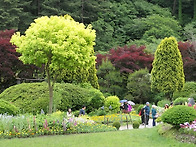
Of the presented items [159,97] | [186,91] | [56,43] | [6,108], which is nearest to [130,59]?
[159,97]

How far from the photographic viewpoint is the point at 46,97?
2262 cm

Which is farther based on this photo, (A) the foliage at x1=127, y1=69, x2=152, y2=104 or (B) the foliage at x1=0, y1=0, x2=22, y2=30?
(B) the foliage at x1=0, y1=0, x2=22, y2=30

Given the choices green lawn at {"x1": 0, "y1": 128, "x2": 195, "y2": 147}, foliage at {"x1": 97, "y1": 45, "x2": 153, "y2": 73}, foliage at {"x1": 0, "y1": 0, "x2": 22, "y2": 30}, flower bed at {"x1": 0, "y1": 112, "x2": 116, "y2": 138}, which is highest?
foliage at {"x1": 0, "y1": 0, "x2": 22, "y2": 30}

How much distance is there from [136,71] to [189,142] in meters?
17.4

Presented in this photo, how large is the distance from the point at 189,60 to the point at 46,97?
14.2 meters

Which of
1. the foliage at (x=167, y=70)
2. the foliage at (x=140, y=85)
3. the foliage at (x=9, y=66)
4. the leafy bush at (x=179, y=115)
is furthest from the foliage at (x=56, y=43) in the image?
the foliage at (x=140, y=85)

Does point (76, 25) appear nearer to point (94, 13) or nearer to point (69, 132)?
point (69, 132)

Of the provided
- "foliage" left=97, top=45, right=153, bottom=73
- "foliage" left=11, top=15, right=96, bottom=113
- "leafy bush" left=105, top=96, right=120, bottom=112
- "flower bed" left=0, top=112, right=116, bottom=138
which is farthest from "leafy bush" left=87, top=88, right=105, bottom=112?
"flower bed" left=0, top=112, right=116, bottom=138

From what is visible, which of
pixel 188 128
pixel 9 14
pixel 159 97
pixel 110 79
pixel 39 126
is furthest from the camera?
pixel 9 14

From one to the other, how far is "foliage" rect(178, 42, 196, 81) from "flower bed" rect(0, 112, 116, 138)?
16917mm

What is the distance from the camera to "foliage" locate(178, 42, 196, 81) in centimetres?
3091

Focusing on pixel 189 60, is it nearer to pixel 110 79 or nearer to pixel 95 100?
pixel 110 79

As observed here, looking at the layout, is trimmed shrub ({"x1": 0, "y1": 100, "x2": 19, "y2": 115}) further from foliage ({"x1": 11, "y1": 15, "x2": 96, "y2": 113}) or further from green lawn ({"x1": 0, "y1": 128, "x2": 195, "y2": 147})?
green lawn ({"x1": 0, "y1": 128, "x2": 195, "y2": 147})

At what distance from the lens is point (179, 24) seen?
48062 mm
